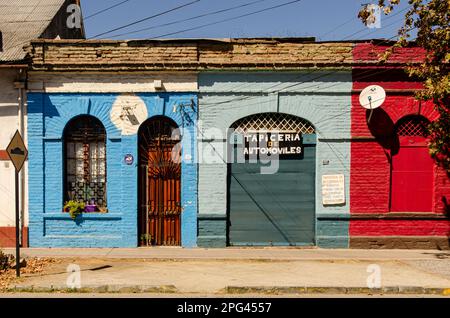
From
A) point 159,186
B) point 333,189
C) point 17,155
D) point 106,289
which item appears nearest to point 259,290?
point 106,289

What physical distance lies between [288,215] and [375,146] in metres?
3.09

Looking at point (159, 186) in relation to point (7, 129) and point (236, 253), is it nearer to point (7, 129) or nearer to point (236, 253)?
point (236, 253)

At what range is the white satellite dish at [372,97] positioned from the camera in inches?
458

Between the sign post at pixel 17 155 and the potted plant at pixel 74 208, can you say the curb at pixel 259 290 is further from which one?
the potted plant at pixel 74 208

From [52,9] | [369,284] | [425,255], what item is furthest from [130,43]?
[425,255]

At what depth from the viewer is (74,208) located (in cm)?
1207

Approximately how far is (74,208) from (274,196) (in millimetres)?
5595

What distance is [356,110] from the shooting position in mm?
12094

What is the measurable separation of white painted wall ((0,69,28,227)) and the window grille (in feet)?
20.3

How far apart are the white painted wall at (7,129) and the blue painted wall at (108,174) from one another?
0.47 metres

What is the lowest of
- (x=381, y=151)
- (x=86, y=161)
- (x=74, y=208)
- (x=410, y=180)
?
(x=74, y=208)

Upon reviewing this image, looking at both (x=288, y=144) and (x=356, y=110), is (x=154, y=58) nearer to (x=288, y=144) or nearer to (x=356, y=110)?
(x=288, y=144)

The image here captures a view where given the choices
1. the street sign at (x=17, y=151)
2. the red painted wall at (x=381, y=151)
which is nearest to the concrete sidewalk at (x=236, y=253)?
the red painted wall at (x=381, y=151)

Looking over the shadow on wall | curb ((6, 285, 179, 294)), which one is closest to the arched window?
curb ((6, 285, 179, 294))
